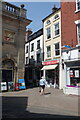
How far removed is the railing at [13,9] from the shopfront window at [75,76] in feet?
29.6

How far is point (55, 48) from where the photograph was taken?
1855 cm

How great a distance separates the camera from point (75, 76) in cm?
1298

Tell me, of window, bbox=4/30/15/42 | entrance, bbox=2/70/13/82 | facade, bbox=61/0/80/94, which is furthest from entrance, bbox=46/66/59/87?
window, bbox=4/30/15/42

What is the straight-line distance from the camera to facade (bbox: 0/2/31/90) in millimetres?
14953

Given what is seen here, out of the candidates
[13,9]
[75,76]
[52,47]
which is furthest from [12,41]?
[75,76]

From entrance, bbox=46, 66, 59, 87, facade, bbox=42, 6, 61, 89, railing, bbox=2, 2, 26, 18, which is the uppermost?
railing, bbox=2, 2, 26, 18

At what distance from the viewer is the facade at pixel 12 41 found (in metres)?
15.0

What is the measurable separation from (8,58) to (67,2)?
883cm

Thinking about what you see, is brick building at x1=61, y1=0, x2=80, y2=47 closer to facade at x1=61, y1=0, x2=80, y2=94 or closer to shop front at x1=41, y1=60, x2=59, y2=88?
facade at x1=61, y1=0, x2=80, y2=94

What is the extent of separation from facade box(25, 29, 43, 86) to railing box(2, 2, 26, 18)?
588 centimetres

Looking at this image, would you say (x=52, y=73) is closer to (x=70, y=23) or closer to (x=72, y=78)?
(x=72, y=78)

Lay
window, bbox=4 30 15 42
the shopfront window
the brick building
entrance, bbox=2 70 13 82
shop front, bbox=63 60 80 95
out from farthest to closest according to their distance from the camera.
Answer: window, bbox=4 30 15 42, entrance, bbox=2 70 13 82, the brick building, the shopfront window, shop front, bbox=63 60 80 95

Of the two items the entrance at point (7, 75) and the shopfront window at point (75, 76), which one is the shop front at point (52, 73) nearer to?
the shopfront window at point (75, 76)

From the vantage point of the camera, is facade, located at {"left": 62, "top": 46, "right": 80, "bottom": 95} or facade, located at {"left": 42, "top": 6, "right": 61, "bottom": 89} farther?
facade, located at {"left": 42, "top": 6, "right": 61, "bottom": 89}
